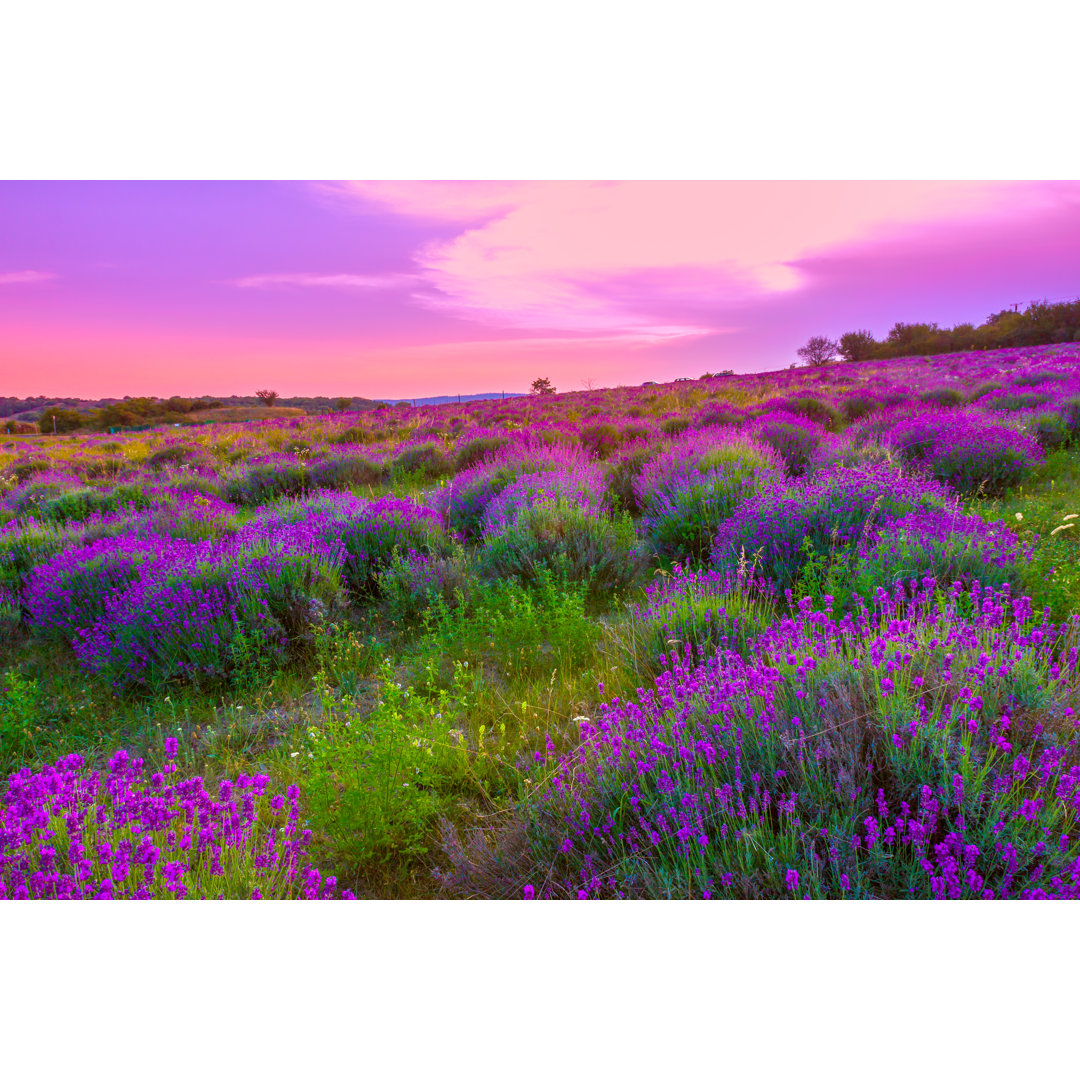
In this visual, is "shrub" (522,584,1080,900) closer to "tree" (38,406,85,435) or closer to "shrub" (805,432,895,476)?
"shrub" (805,432,895,476)

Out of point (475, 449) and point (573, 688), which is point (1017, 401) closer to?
point (475, 449)

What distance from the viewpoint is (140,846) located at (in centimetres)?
173

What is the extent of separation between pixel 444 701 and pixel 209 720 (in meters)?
1.41

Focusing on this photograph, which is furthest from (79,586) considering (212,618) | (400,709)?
(400,709)

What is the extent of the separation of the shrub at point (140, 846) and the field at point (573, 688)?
0.5 inches

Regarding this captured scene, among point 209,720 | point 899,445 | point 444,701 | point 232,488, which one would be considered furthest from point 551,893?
point 232,488

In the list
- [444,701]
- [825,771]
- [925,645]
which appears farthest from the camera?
[444,701]

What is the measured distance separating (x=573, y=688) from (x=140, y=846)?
183 centimetres

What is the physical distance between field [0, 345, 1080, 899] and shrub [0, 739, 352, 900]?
12mm

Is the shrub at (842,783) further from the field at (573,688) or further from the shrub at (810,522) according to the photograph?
the shrub at (810,522)

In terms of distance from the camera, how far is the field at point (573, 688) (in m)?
1.63

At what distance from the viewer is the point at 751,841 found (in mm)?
1542

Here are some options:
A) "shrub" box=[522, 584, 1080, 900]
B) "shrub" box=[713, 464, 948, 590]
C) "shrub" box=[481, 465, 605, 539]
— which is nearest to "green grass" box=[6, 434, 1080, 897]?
"shrub" box=[522, 584, 1080, 900]
